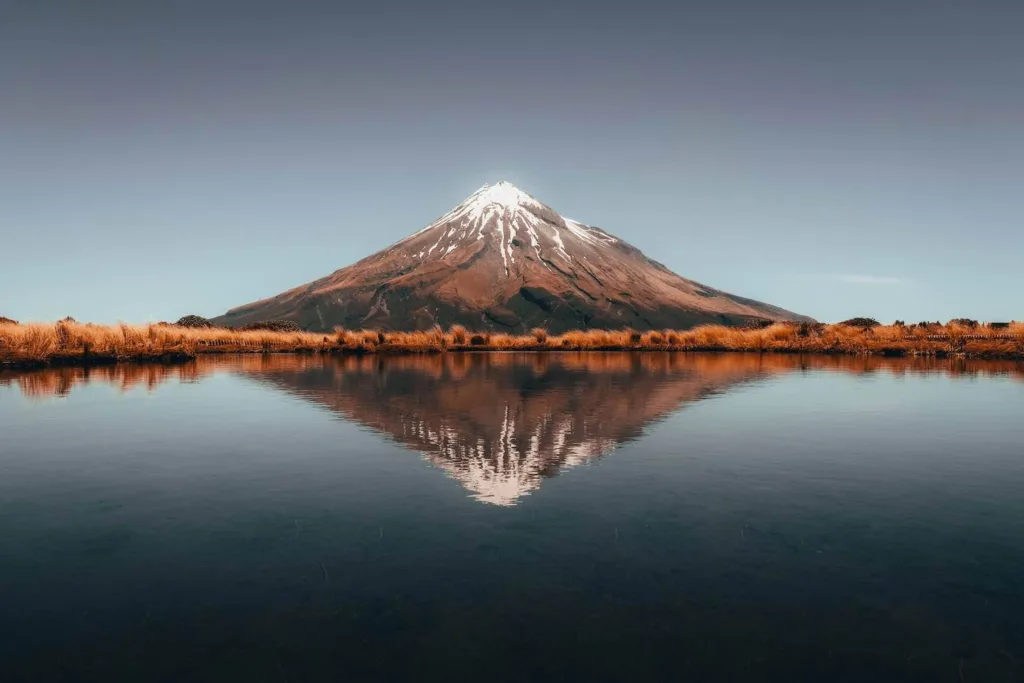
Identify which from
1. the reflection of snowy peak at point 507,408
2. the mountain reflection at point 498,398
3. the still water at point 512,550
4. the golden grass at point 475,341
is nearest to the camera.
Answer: the still water at point 512,550

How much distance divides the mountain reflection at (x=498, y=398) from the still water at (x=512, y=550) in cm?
14

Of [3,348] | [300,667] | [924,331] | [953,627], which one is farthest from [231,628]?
[924,331]

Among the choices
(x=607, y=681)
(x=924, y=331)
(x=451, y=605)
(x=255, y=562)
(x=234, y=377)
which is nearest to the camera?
(x=607, y=681)

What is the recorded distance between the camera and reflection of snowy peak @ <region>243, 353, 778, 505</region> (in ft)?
30.7

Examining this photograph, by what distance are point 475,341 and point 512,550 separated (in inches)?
1817

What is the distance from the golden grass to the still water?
71.5ft

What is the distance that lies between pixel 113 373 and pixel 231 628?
24.8 metres

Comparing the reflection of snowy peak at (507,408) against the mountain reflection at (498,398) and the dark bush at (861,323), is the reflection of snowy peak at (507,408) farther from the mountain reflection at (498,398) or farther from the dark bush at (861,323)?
the dark bush at (861,323)

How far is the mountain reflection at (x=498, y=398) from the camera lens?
967 centimetres

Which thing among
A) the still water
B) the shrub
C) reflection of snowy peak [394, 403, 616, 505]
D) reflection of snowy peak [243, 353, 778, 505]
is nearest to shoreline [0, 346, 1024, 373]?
the shrub

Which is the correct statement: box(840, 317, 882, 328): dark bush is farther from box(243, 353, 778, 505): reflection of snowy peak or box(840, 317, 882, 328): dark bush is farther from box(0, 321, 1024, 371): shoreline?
box(243, 353, 778, 505): reflection of snowy peak

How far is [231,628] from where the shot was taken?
14.8 feet

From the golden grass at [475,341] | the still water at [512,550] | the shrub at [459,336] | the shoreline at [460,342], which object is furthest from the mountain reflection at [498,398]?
the shrub at [459,336]

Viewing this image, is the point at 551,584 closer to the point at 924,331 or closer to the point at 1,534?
the point at 1,534
